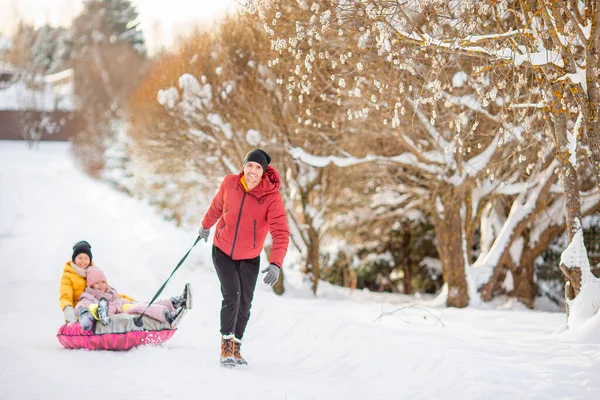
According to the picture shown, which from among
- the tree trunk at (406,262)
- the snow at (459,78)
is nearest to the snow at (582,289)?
the snow at (459,78)

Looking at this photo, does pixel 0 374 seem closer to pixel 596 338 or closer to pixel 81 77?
pixel 596 338

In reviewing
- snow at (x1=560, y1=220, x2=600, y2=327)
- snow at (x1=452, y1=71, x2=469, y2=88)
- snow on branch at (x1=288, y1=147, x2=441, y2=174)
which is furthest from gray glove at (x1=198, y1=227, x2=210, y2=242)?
snow on branch at (x1=288, y1=147, x2=441, y2=174)

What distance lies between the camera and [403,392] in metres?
4.83

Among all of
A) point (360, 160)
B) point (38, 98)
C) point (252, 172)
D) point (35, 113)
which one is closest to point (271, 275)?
point (252, 172)

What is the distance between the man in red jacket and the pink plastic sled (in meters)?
1.07

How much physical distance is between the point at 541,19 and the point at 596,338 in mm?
3041

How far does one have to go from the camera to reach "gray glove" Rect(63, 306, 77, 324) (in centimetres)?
616

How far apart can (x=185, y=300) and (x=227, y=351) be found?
39.2 inches

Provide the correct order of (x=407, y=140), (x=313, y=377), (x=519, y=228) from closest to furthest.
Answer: (x=313, y=377) < (x=407, y=140) < (x=519, y=228)

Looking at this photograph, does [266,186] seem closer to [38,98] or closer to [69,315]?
[69,315]

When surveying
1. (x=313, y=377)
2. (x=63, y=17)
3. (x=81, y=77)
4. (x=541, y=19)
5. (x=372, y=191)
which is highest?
(x=63, y=17)

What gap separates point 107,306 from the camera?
618 cm

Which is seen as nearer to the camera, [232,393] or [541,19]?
[232,393]

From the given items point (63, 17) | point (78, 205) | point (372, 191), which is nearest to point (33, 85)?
point (63, 17)
